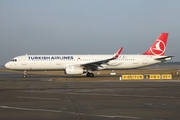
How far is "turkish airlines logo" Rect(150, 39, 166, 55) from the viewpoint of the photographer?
39.3m

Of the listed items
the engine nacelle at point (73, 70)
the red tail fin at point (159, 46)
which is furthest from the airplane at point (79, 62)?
the red tail fin at point (159, 46)

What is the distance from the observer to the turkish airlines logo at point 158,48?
39.3m

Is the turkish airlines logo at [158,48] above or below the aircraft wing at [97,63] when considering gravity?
above

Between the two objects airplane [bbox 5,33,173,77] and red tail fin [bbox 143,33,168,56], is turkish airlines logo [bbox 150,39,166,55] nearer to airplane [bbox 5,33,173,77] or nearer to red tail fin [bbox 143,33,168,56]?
red tail fin [bbox 143,33,168,56]

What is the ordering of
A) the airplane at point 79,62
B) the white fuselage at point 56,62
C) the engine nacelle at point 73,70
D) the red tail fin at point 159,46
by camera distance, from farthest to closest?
the red tail fin at point 159,46, the white fuselage at point 56,62, the airplane at point 79,62, the engine nacelle at point 73,70

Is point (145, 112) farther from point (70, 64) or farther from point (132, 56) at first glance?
point (132, 56)

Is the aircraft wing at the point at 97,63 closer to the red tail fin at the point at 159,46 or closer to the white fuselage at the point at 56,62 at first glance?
the white fuselage at the point at 56,62

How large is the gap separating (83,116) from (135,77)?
75.3ft

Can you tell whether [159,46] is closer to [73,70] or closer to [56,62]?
[73,70]

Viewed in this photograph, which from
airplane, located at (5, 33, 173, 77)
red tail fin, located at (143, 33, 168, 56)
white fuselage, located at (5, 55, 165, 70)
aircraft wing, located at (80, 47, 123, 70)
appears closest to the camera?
aircraft wing, located at (80, 47, 123, 70)

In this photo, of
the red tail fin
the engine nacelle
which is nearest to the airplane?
the engine nacelle

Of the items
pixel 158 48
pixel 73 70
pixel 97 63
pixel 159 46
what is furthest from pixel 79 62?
pixel 159 46

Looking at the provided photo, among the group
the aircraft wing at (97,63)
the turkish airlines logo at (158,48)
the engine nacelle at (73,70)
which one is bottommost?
the engine nacelle at (73,70)

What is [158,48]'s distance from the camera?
39.4 metres
